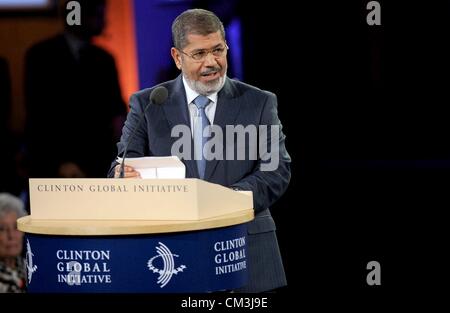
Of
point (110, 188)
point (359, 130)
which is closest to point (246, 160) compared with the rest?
point (110, 188)

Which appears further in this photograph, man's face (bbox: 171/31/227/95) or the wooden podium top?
man's face (bbox: 171/31/227/95)

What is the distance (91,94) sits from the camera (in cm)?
595

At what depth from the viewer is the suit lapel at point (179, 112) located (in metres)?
3.72

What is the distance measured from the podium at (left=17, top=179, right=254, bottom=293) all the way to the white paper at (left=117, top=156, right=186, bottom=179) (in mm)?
119

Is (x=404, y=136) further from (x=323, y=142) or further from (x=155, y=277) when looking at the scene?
(x=155, y=277)

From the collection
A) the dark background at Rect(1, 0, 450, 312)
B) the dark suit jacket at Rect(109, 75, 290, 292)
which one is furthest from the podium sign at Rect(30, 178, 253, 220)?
the dark background at Rect(1, 0, 450, 312)

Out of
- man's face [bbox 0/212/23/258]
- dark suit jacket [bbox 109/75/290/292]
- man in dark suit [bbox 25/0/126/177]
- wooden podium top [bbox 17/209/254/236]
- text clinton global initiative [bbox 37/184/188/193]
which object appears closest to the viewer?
wooden podium top [bbox 17/209/254/236]

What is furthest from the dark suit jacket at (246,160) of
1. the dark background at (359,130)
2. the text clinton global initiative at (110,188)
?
the dark background at (359,130)

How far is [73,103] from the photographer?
5969mm

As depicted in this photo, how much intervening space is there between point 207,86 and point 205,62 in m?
0.09

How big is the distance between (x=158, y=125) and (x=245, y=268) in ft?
2.36

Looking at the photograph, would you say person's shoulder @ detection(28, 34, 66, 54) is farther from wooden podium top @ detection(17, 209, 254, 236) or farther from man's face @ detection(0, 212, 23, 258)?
wooden podium top @ detection(17, 209, 254, 236)

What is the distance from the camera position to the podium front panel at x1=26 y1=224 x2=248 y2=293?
313 centimetres
